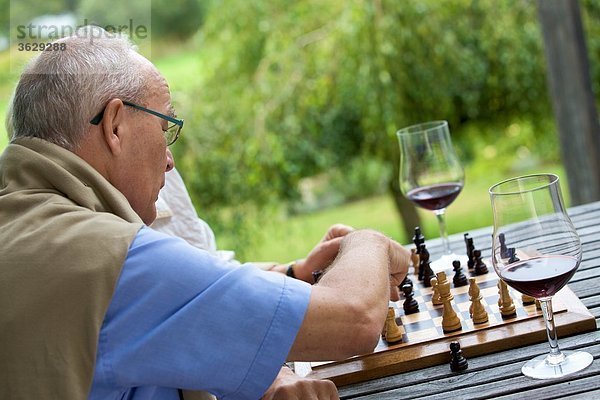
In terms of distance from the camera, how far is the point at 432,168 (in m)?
2.25

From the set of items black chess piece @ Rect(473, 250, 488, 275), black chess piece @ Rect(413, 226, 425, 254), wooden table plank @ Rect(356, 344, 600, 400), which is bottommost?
wooden table plank @ Rect(356, 344, 600, 400)

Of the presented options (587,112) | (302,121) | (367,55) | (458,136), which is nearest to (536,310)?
(587,112)

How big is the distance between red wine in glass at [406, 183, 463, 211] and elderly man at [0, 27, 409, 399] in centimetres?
71

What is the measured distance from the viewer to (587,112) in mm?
4031

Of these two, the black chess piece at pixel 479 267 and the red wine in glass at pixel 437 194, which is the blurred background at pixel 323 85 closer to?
the red wine in glass at pixel 437 194

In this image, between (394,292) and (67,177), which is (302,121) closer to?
(394,292)

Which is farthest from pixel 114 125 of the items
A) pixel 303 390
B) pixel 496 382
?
pixel 496 382

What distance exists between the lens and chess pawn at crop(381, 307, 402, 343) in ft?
5.85

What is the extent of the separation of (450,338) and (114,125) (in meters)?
0.75

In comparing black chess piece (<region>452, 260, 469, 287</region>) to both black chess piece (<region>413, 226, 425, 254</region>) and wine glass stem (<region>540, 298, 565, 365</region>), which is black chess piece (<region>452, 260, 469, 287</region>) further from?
wine glass stem (<region>540, 298, 565, 365</region>)

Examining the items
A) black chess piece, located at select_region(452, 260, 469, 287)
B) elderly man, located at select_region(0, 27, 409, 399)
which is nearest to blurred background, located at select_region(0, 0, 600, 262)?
black chess piece, located at select_region(452, 260, 469, 287)

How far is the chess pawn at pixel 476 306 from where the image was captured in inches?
70.4

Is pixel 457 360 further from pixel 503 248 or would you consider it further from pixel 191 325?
pixel 191 325

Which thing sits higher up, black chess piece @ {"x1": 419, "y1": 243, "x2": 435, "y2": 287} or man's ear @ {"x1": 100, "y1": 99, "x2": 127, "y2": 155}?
man's ear @ {"x1": 100, "y1": 99, "x2": 127, "y2": 155}
